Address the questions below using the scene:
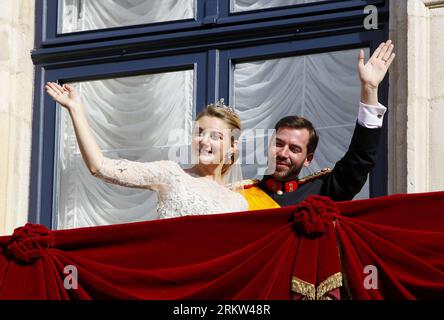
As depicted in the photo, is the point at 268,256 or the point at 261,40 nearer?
the point at 268,256

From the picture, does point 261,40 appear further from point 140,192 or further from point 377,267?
point 377,267

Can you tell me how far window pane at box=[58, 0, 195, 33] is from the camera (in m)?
12.9

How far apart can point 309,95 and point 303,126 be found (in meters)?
0.62

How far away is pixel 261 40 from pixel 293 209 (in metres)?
1.84

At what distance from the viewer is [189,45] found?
1261cm

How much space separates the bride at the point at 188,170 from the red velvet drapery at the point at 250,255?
1.02 feet

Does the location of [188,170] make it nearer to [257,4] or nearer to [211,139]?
[211,139]

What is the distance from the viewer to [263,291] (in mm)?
10742

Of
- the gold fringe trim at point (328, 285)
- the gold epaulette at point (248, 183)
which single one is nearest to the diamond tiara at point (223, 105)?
the gold epaulette at point (248, 183)

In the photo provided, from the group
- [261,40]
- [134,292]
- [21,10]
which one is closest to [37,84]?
[21,10]

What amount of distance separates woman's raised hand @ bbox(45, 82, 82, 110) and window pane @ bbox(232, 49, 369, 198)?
51.3 inches

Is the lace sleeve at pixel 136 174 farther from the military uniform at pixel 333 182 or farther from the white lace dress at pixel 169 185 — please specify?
the military uniform at pixel 333 182

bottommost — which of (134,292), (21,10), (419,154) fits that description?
(134,292)

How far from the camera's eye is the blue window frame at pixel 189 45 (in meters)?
12.3
